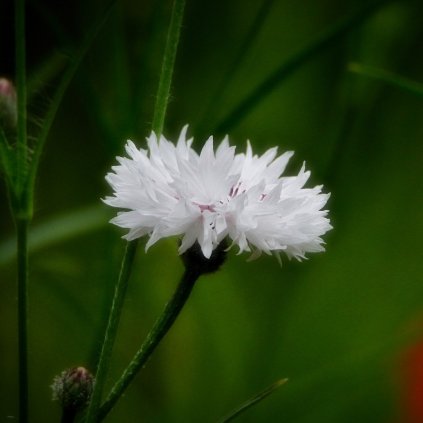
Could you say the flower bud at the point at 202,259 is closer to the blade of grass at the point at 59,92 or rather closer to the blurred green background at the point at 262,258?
the blade of grass at the point at 59,92

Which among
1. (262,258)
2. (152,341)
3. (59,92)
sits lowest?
(152,341)

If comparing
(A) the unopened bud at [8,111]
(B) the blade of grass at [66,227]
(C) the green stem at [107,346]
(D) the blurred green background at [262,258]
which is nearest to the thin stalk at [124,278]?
(C) the green stem at [107,346]

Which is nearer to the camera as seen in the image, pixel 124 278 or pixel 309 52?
pixel 124 278

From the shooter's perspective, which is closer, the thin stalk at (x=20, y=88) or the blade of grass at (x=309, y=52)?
the thin stalk at (x=20, y=88)

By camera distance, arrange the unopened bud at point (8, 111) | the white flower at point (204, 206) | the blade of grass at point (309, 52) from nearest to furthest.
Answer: the white flower at point (204, 206) → the unopened bud at point (8, 111) → the blade of grass at point (309, 52)

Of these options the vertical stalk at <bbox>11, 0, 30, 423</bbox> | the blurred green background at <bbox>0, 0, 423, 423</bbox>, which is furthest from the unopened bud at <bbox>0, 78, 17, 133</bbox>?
the blurred green background at <bbox>0, 0, 423, 423</bbox>

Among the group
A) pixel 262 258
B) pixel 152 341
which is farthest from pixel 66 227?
pixel 262 258

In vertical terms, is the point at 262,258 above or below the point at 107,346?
above

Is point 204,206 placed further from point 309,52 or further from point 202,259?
point 309,52
